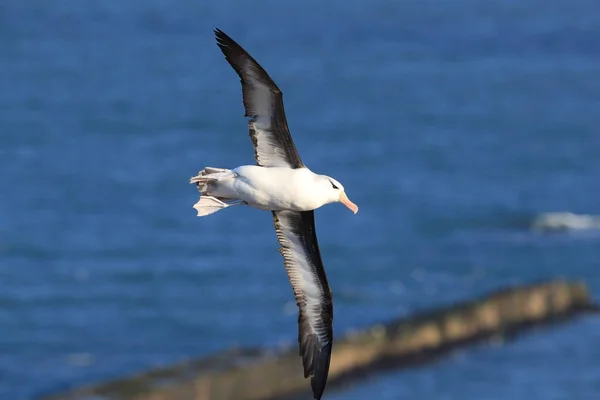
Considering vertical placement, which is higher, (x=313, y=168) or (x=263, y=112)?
(x=313, y=168)

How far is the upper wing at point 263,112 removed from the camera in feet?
57.6

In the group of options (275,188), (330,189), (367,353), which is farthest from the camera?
(367,353)

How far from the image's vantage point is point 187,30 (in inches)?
7195

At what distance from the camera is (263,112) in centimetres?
1803

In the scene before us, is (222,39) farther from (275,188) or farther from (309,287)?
(309,287)

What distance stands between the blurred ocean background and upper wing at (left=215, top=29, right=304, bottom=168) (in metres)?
32.9

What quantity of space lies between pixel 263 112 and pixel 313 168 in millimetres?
77736

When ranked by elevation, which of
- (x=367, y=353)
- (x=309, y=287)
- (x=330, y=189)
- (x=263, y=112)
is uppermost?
(x=367, y=353)

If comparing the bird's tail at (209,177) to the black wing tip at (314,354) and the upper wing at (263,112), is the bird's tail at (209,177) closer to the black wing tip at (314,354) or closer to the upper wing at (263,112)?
the upper wing at (263,112)

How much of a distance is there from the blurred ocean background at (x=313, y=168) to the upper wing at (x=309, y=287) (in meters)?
30.1

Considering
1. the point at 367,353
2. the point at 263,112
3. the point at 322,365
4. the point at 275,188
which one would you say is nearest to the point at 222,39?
the point at 263,112

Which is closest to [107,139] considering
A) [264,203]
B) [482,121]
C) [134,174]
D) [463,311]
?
[134,174]

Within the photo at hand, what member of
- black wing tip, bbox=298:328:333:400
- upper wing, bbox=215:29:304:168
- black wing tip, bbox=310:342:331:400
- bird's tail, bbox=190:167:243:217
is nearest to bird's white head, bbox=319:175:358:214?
upper wing, bbox=215:29:304:168

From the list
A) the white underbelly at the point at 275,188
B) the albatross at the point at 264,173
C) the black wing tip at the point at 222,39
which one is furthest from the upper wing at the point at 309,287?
the black wing tip at the point at 222,39
